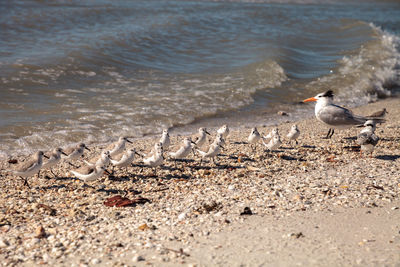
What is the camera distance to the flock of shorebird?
7.82 m

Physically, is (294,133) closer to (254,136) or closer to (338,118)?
(254,136)

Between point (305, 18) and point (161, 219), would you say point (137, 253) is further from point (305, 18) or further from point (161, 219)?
point (305, 18)

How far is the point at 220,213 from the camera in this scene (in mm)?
6297

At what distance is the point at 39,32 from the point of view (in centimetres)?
2006

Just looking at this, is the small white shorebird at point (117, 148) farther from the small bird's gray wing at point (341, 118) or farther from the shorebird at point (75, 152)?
the small bird's gray wing at point (341, 118)

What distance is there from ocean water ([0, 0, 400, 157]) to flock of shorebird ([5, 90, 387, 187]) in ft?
5.99

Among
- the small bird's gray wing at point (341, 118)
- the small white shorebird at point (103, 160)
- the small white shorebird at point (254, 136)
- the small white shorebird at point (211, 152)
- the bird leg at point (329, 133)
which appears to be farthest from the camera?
the bird leg at point (329, 133)

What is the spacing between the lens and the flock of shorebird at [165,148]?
25.7 ft

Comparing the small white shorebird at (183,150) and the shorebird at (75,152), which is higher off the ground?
the small white shorebird at (183,150)

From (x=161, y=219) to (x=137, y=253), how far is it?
1.08m

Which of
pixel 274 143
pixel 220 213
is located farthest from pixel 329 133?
pixel 220 213

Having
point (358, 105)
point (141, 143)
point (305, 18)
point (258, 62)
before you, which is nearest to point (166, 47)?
point (258, 62)

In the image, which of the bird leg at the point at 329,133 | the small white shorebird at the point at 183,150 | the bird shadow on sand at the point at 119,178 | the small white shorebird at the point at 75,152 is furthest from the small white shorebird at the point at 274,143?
the small white shorebird at the point at 75,152

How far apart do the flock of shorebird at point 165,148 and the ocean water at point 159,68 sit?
183 cm
